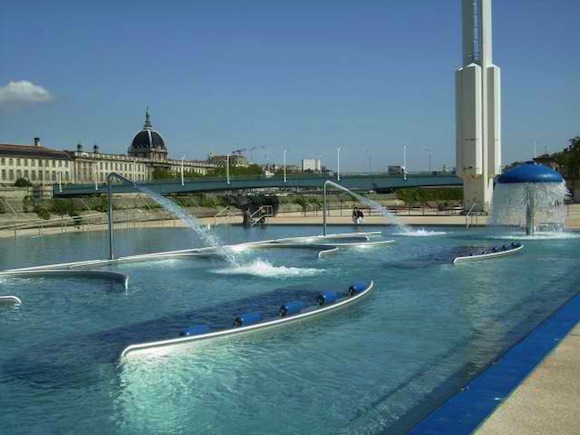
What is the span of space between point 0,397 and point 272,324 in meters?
4.47

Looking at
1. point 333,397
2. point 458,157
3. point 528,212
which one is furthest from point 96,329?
point 458,157

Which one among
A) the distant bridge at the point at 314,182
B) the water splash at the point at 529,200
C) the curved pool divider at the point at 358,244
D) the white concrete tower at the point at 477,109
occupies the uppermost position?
the white concrete tower at the point at 477,109

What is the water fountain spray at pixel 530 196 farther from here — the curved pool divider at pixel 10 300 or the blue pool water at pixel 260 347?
the curved pool divider at pixel 10 300

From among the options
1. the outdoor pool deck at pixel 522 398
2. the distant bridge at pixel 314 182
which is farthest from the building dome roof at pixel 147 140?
the outdoor pool deck at pixel 522 398

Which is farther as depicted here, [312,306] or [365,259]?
[365,259]

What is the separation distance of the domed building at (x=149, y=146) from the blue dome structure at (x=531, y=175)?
157m

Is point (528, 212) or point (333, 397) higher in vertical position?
point (528, 212)

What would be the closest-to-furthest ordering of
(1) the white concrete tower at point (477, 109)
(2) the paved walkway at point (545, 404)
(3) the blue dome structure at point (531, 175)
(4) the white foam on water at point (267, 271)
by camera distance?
1. (2) the paved walkway at point (545, 404)
2. (4) the white foam on water at point (267, 271)
3. (3) the blue dome structure at point (531, 175)
4. (1) the white concrete tower at point (477, 109)

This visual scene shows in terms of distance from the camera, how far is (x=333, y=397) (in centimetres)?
725

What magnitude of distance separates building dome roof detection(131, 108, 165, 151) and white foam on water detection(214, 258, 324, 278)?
16899 centimetres

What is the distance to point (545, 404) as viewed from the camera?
5754 millimetres

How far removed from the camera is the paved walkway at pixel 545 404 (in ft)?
17.1

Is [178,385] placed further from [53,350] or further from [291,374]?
[53,350]

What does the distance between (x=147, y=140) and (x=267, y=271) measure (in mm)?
174067
